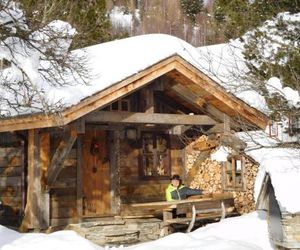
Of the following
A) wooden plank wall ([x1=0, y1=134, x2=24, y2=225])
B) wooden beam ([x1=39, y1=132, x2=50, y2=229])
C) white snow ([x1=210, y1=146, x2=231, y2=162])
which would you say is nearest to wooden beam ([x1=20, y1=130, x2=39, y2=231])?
wooden beam ([x1=39, y1=132, x2=50, y2=229])

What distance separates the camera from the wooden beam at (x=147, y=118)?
39.6 ft

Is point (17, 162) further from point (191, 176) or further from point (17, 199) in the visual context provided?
point (191, 176)

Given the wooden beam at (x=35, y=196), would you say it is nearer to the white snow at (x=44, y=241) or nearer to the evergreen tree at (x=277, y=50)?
the white snow at (x=44, y=241)

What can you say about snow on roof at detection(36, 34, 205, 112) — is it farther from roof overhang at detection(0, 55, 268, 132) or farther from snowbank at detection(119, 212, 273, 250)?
snowbank at detection(119, 212, 273, 250)

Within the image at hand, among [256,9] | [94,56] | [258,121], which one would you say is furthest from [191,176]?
[256,9]

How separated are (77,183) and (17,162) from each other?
1442 mm

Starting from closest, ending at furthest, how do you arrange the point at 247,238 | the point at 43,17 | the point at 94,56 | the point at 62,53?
the point at 43,17
the point at 62,53
the point at 247,238
the point at 94,56

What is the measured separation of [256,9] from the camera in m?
12.0

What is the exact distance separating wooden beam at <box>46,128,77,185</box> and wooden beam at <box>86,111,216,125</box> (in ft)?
1.86

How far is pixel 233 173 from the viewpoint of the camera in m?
14.4

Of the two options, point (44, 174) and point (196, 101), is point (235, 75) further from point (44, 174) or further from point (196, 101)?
point (44, 174)

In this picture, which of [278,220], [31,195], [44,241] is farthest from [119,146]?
[278,220]

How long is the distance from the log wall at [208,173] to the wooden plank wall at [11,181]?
14.5ft

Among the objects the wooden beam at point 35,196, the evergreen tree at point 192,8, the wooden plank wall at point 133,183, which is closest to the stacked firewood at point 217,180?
the wooden plank wall at point 133,183
